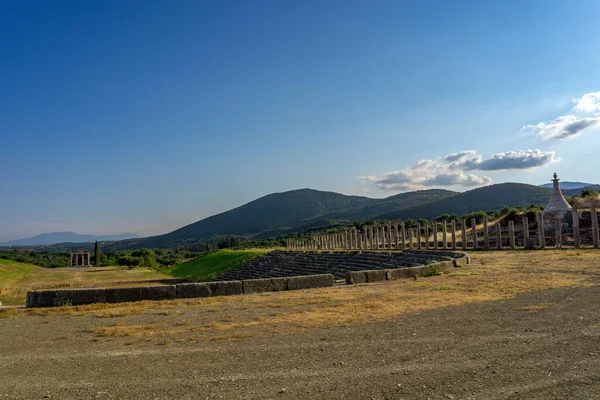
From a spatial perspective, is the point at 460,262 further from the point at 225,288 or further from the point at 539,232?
the point at 539,232

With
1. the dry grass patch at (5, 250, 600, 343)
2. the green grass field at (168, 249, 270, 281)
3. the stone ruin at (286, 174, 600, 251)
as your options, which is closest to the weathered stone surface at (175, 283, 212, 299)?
the dry grass patch at (5, 250, 600, 343)

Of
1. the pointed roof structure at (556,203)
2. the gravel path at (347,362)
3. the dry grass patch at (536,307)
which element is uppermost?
the pointed roof structure at (556,203)

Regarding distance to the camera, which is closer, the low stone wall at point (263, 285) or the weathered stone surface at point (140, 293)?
the weathered stone surface at point (140, 293)

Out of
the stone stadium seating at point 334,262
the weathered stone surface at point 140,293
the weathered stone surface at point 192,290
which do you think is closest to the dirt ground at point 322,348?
the weathered stone surface at point 140,293

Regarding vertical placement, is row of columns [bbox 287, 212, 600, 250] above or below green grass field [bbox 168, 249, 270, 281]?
above

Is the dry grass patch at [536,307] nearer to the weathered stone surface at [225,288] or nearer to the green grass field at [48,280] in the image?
the weathered stone surface at [225,288]

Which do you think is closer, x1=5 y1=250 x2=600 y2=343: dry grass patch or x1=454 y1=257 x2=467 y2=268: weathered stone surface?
x1=5 y1=250 x2=600 y2=343: dry grass patch

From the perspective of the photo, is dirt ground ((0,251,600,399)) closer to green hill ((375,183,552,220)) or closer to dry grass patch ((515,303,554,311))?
dry grass patch ((515,303,554,311))

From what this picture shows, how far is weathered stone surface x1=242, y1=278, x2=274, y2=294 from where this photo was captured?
15.0 meters

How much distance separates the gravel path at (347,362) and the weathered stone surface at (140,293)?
15.0 feet

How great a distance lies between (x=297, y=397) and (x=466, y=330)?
13.2 ft

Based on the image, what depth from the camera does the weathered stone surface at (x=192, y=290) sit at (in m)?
14.2

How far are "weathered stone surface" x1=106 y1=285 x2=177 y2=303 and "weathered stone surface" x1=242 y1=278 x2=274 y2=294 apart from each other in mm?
2284

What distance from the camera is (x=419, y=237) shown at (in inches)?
1446
